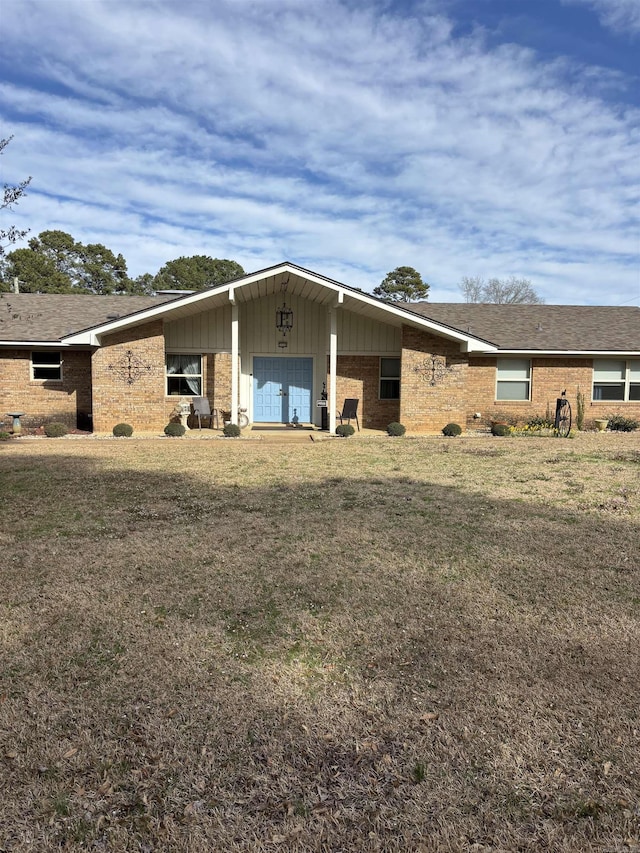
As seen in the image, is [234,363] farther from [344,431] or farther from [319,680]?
[319,680]

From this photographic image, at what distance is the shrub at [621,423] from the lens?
17.7 meters

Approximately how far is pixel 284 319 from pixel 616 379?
11.2 meters

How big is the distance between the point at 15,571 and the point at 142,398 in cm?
1188

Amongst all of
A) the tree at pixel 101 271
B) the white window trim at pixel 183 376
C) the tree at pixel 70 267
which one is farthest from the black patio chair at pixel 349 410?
the tree at pixel 101 271

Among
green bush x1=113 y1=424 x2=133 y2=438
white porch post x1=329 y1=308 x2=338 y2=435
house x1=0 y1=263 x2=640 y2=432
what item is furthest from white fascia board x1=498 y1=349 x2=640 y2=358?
green bush x1=113 y1=424 x2=133 y2=438

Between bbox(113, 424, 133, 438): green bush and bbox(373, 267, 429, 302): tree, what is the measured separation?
35800 millimetres

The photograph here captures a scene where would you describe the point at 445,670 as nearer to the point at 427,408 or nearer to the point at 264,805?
the point at 264,805

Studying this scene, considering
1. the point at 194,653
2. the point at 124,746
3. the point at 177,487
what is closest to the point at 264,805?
the point at 124,746

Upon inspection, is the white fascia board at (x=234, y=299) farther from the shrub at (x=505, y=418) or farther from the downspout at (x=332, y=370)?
the shrub at (x=505, y=418)

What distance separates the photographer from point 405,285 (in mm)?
47719

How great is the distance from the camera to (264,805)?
2.29 metres

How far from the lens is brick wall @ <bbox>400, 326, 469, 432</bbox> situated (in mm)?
16703

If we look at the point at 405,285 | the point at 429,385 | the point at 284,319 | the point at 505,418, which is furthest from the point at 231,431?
the point at 405,285

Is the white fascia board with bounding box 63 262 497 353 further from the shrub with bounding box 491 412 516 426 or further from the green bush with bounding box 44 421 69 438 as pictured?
the shrub with bounding box 491 412 516 426
